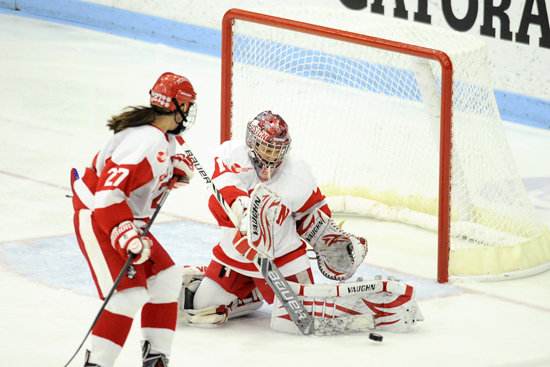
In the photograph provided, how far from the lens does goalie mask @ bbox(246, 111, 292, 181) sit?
312 cm

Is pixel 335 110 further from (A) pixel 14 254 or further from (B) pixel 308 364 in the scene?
(B) pixel 308 364

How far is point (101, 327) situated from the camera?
2.43 metres

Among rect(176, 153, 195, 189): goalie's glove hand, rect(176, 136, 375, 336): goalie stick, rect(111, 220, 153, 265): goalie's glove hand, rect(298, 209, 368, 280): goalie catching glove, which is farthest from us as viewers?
rect(298, 209, 368, 280): goalie catching glove

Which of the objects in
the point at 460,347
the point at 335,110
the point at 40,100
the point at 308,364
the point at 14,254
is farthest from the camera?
the point at 40,100

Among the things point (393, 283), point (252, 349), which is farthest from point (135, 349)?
point (393, 283)

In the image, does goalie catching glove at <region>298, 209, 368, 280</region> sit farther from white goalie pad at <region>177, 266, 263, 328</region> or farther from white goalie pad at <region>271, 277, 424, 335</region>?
white goalie pad at <region>177, 266, 263, 328</region>

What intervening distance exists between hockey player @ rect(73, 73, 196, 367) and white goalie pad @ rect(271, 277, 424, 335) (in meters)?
0.71

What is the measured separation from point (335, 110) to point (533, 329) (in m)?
2.49

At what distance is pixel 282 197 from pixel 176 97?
0.84m

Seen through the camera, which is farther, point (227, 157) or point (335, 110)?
point (335, 110)

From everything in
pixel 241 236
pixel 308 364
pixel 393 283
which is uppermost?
pixel 241 236

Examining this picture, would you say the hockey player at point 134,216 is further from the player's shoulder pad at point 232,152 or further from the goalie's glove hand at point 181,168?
the player's shoulder pad at point 232,152

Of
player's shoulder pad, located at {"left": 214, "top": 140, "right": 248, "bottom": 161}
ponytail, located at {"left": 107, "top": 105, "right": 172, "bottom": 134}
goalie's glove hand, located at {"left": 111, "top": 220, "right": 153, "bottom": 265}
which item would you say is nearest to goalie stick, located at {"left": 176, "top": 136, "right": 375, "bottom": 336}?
player's shoulder pad, located at {"left": 214, "top": 140, "right": 248, "bottom": 161}

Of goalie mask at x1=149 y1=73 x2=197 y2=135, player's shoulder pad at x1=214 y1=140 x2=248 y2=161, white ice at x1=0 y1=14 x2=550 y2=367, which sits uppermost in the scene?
goalie mask at x1=149 y1=73 x2=197 y2=135
